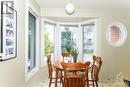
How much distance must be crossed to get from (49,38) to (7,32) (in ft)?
14.4

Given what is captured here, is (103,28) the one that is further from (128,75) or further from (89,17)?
(128,75)

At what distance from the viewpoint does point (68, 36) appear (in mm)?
7344

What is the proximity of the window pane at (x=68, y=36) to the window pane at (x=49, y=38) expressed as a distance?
44 centimetres

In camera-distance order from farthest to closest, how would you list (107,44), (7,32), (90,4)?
Result: (107,44), (90,4), (7,32)

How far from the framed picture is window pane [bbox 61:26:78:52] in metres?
4.51

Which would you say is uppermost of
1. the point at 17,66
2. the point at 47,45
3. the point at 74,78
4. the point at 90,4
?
the point at 90,4

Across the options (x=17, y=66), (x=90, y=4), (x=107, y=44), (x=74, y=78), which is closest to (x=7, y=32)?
(x=17, y=66)

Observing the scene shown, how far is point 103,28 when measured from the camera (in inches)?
239

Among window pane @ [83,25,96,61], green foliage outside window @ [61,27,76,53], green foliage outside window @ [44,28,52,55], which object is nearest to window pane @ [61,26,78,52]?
green foliage outside window @ [61,27,76,53]

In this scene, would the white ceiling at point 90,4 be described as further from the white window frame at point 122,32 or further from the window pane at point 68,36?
the window pane at point 68,36

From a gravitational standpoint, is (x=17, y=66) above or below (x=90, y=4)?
below

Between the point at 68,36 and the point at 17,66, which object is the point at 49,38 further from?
the point at 17,66

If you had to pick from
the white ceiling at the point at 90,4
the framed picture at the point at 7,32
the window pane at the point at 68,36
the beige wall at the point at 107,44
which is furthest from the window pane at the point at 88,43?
the framed picture at the point at 7,32

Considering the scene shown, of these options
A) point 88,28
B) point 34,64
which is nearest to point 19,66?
point 34,64
